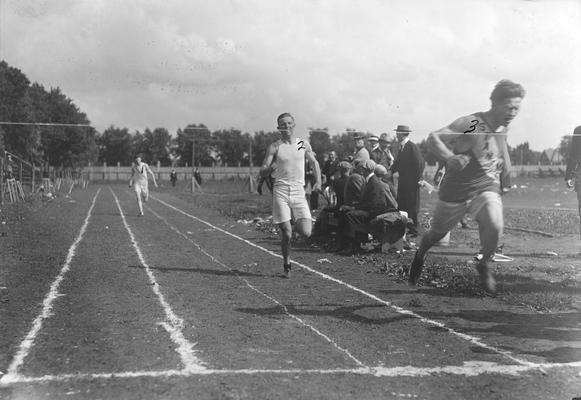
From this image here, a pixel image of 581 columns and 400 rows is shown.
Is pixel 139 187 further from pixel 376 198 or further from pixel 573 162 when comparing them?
pixel 573 162

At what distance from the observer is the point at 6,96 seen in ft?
151

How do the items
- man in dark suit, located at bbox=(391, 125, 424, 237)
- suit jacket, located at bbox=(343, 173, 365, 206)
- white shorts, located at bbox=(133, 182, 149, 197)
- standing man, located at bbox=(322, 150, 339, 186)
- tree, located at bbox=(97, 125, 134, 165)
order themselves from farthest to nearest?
tree, located at bbox=(97, 125, 134, 165)
white shorts, located at bbox=(133, 182, 149, 197)
standing man, located at bbox=(322, 150, 339, 186)
suit jacket, located at bbox=(343, 173, 365, 206)
man in dark suit, located at bbox=(391, 125, 424, 237)

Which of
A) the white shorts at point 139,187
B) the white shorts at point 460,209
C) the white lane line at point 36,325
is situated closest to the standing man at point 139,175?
the white shorts at point 139,187

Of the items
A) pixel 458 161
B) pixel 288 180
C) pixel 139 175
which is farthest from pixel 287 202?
pixel 139 175

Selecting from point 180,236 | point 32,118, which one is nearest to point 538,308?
point 180,236

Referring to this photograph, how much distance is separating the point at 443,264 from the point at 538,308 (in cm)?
275

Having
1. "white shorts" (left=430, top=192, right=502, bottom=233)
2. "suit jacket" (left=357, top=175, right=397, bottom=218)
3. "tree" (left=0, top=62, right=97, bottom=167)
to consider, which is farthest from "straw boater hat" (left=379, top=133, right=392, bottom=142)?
"tree" (left=0, top=62, right=97, bottom=167)

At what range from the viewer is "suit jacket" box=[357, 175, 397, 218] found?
34.5ft

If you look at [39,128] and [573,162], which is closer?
[573,162]

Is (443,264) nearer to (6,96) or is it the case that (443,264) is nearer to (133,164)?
(133,164)

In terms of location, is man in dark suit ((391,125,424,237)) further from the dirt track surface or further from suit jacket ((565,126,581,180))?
suit jacket ((565,126,581,180))

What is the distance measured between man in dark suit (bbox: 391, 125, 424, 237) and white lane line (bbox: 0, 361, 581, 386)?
15.6 feet

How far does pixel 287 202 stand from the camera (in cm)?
847

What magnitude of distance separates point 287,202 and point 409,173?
7.55ft
